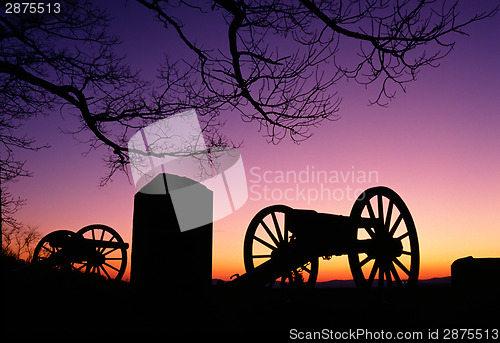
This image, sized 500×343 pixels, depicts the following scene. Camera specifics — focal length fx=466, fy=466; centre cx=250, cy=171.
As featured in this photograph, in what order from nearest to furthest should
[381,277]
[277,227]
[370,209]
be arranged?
1. [381,277]
2. [370,209]
3. [277,227]

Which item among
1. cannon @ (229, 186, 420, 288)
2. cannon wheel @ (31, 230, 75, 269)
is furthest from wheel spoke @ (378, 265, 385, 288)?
cannon wheel @ (31, 230, 75, 269)

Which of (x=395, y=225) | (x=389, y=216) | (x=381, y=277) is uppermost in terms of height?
(x=389, y=216)

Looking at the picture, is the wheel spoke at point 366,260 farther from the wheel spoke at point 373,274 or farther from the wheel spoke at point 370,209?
the wheel spoke at point 370,209

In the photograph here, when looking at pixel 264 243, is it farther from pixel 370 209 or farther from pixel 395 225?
pixel 395 225

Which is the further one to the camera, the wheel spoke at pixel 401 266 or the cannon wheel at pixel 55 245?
the cannon wheel at pixel 55 245

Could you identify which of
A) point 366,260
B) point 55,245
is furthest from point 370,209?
point 55,245

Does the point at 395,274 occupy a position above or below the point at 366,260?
below

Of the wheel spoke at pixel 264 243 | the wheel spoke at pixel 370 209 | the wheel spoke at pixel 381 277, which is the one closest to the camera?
the wheel spoke at pixel 381 277

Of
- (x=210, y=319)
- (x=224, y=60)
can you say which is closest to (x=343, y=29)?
(x=224, y=60)

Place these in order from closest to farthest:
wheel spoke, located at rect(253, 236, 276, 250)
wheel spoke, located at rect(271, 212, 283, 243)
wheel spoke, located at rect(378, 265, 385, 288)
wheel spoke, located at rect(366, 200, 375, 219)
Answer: wheel spoke, located at rect(378, 265, 385, 288)
wheel spoke, located at rect(366, 200, 375, 219)
wheel spoke, located at rect(271, 212, 283, 243)
wheel spoke, located at rect(253, 236, 276, 250)

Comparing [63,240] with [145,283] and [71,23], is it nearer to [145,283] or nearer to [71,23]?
[71,23]

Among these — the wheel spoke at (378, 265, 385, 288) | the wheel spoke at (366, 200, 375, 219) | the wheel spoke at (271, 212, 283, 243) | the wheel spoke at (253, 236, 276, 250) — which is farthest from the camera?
the wheel spoke at (253, 236, 276, 250)

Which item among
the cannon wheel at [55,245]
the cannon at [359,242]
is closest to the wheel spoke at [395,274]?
the cannon at [359,242]

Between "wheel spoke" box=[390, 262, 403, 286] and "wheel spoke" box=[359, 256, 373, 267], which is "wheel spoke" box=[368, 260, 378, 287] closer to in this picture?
"wheel spoke" box=[359, 256, 373, 267]
